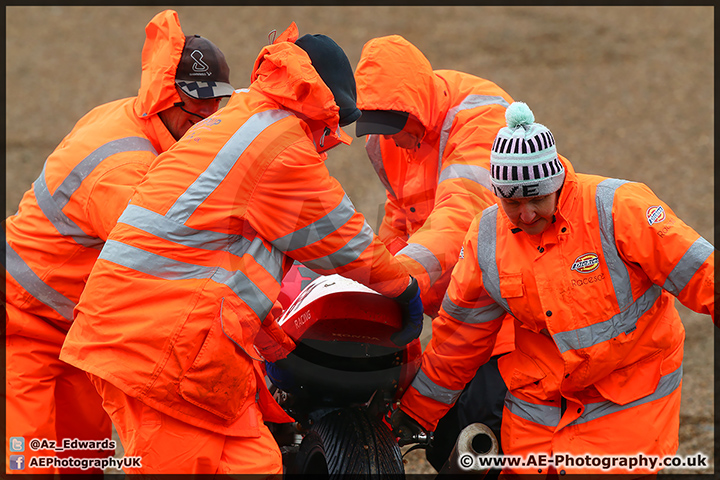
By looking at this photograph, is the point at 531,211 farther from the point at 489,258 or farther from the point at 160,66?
the point at 160,66

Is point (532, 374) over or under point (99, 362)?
under

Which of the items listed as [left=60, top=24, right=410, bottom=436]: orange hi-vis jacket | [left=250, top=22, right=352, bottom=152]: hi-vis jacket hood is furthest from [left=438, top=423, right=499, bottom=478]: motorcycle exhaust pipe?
[left=250, top=22, right=352, bottom=152]: hi-vis jacket hood

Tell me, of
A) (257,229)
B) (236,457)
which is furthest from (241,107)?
(236,457)

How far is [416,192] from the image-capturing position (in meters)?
4.73

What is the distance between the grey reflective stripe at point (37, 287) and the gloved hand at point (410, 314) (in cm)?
161

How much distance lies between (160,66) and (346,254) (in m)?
1.54

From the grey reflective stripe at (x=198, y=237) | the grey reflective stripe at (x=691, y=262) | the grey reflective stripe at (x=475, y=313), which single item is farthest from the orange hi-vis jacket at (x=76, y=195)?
the grey reflective stripe at (x=691, y=262)

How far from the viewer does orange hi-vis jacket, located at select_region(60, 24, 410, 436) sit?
299 cm

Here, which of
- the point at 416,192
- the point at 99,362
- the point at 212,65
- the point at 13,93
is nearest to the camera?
the point at 99,362

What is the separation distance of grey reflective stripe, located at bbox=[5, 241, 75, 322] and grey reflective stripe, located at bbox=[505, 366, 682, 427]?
84.2 inches

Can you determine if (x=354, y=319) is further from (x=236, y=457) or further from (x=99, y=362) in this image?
(x=99, y=362)

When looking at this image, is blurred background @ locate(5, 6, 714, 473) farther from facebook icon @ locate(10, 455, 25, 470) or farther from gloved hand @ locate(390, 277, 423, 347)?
gloved hand @ locate(390, 277, 423, 347)

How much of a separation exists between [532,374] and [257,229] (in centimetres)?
130

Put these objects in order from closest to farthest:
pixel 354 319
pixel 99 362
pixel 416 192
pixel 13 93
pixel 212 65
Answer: pixel 99 362
pixel 354 319
pixel 212 65
pixel 416 192
pixel 13 93
